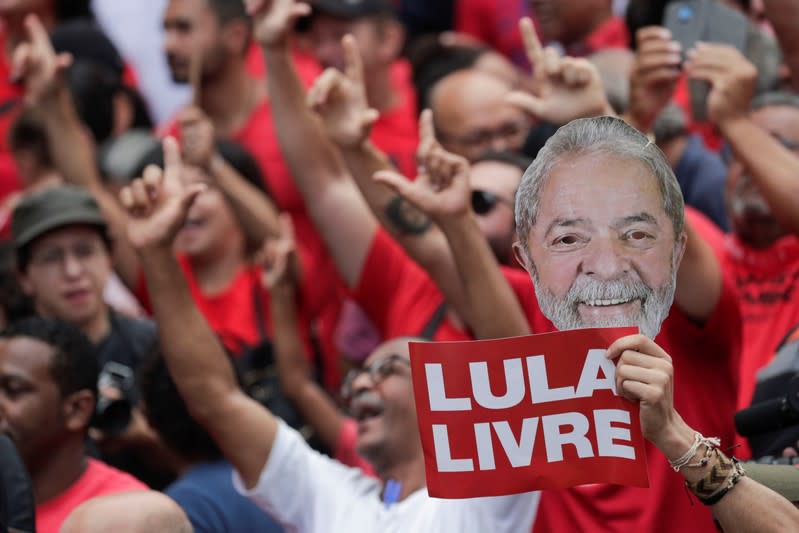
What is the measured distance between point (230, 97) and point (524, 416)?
3.67 m

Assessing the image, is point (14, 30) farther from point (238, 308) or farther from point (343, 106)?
point (343, 106)

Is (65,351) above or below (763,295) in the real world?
above

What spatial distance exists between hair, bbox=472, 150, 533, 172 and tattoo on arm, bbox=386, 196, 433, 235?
48 centimetres

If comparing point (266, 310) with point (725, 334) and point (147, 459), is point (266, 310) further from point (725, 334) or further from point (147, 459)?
point (725, 334)

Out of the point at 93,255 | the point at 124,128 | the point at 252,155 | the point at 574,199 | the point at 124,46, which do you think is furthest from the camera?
the point at 124,46

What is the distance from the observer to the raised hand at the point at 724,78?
12.2 ft

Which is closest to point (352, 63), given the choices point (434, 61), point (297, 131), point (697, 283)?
point (297, 131)

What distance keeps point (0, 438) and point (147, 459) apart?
1.24 metres

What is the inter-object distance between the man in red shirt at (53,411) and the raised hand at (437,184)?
3.26ft

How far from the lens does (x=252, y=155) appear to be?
5.52 m

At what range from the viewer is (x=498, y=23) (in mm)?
6766

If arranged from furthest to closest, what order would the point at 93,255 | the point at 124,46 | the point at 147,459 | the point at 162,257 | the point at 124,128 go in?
1. the point at 124,46
2. the point at 124,128
3. the point at 93,255
4. the point at 147,459
5. the point at 162,257

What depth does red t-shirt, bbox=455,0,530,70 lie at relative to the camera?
6680mm

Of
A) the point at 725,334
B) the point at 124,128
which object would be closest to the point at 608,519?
the point at 725,334
